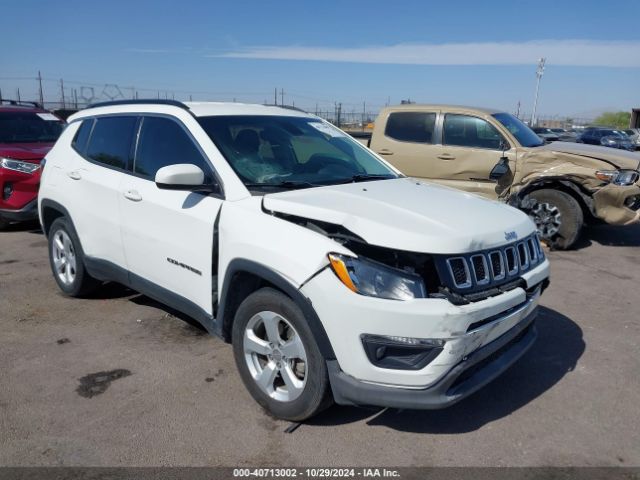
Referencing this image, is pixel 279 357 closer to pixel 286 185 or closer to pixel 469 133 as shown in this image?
pixel 286 185

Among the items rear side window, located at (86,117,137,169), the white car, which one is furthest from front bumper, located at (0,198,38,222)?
the white car

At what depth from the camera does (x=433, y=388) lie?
8.93ft

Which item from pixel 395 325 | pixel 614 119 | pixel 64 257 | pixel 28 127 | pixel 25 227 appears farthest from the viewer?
pixel 614 119

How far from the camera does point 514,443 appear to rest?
10.1 feet

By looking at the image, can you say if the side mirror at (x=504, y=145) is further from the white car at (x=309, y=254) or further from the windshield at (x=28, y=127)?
the windshield at (x=28, y=127)

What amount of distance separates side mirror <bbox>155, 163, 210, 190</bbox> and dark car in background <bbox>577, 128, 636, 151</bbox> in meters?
27.4

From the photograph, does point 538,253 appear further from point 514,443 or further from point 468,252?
point 514,443

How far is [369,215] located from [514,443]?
152 centimetres

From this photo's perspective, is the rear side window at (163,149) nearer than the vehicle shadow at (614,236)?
Yes

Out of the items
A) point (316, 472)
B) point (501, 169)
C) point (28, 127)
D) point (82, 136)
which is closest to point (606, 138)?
point (501, 169)

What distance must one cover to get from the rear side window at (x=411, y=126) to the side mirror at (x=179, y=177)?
5.69 meters

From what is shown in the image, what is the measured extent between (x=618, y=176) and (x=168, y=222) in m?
6.12

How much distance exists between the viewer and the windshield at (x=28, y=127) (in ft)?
28.7

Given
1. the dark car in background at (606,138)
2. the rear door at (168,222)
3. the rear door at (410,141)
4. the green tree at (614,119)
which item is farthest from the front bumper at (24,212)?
the green tree at (614,119)
